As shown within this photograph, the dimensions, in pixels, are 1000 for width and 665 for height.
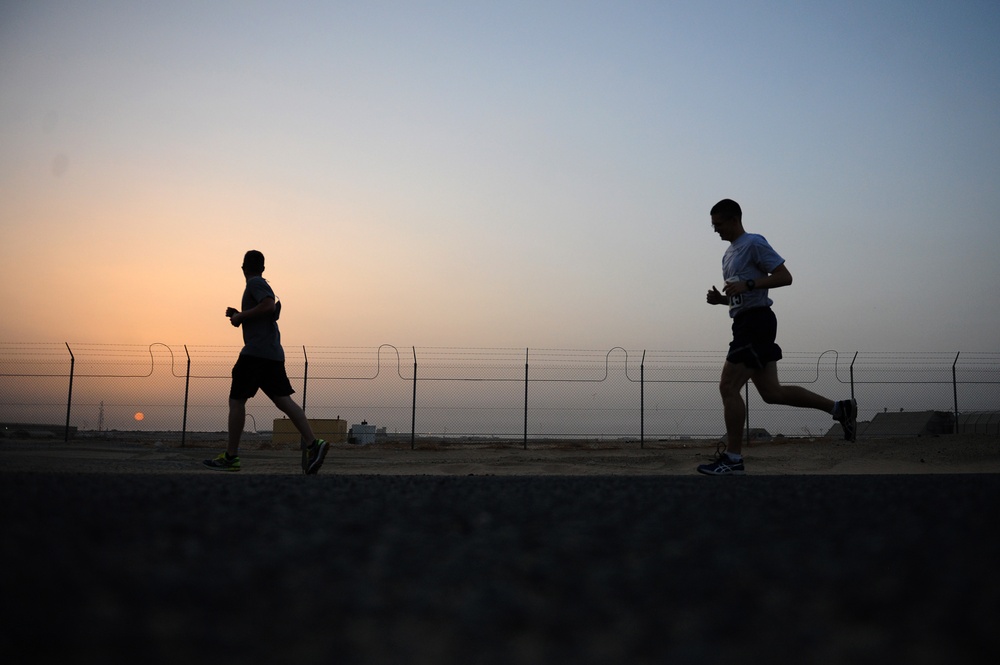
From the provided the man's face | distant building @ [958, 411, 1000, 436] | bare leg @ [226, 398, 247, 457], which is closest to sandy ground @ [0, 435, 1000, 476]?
bare leg @ [226, 398, 247, 457]

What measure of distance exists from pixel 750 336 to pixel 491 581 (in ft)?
15.7

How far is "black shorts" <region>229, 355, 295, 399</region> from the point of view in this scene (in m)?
6.24

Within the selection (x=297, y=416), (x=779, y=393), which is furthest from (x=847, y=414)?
(x=297, y=416)

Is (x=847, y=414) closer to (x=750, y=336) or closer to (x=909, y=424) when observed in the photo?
(x=750, y=336)

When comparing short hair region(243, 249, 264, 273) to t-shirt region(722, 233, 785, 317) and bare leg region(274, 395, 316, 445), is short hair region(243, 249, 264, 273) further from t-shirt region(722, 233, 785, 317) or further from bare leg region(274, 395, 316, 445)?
t-shirt region(722, 233, 785, 317)

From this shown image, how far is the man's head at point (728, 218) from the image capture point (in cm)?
606

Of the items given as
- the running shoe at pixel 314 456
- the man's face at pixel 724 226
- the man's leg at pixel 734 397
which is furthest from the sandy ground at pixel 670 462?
the man's face at pixel 724 226

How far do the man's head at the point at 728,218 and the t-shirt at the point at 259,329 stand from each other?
350 cm

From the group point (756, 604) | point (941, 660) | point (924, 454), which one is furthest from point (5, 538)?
point (924, 454)

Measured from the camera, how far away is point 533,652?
848 millimetres

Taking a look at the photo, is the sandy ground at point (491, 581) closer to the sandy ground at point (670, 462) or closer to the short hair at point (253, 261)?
the short hair at point (253, 261)

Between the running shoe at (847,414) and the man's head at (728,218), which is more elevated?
the man's head at (728,218)

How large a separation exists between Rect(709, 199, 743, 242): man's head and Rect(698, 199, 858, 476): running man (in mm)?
84

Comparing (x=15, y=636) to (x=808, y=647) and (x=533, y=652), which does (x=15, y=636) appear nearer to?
(x=533, y=652)
